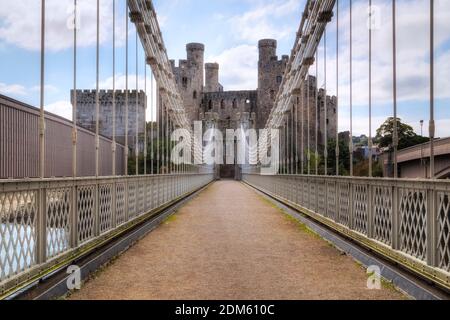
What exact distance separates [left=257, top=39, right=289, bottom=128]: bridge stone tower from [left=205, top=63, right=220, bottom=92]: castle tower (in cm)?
1244

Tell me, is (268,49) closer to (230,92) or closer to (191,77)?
(230,92)

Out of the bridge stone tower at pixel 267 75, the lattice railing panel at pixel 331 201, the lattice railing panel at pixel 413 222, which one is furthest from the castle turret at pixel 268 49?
the lattice railing panel at pixel 413 222

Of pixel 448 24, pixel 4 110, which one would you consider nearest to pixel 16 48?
pixel 448 24

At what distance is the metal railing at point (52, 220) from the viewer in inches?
150

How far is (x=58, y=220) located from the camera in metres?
4.99

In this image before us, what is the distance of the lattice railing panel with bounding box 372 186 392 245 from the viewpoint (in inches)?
214

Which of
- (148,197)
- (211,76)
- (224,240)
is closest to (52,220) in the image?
(224,240)

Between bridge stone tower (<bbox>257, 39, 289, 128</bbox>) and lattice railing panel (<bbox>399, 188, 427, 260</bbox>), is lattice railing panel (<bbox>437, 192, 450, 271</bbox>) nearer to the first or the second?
lattice railing panel (<bbox>399, 188, 427, 260</bbox>)

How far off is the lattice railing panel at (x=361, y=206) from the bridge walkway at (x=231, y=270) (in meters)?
0.53

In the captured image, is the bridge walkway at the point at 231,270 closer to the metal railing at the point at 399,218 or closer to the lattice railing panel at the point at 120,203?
the metal railing at the point at 399,218


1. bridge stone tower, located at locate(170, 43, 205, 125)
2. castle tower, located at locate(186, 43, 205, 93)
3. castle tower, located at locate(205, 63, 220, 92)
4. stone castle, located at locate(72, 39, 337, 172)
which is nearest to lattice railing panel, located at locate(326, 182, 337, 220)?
stone castle, located at locate(72, 39, 337, 172)

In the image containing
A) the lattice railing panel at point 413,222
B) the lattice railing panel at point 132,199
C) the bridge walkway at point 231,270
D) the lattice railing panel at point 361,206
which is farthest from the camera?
the lattice railing panel at point 132,199

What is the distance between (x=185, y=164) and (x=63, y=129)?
323 inches

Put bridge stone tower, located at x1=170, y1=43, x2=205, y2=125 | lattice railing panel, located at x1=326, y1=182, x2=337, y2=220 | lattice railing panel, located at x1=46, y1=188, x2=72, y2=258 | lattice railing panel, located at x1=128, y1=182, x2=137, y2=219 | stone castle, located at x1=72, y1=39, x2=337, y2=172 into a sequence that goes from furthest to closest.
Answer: bridge stone tower, located at x1=170, y1=43, x2=205, y2=125, stone castle, located at x1=72, y1=39, x2=337, y2=172, lattice railing panel, located at x1=128, y1=182, x2=137, y2=219, lattice railing panel, located at x1=326, y1=182, x2=337, y2=220, lattice railing panel, located at x1=46, y1=188, x2=72, y2=258
